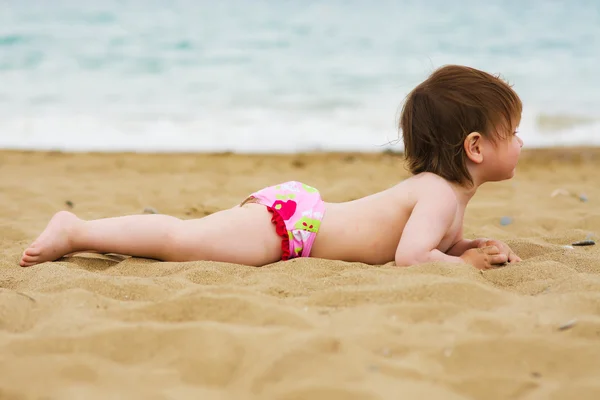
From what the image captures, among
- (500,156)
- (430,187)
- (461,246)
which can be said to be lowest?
(461,246)

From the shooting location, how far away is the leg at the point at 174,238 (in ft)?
9.40

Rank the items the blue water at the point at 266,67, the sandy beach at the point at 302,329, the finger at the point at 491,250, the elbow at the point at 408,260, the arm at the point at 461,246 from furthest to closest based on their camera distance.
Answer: the blue water at the point at 266,67
the arm at the point at 461,246
the finger at the point at 491,250
the elbow at the point at 408,260
the sandy beach at the point at 302,329

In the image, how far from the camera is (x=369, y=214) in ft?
9.55

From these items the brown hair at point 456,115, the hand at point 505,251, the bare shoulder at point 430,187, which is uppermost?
the brown hair at point 456,115

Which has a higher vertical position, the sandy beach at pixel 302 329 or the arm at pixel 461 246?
the sandy beach at pixel 302 329

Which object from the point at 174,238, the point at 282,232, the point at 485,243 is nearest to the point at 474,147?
the point at 485,243

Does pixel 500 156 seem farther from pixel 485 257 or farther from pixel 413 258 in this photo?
pixel 413 258

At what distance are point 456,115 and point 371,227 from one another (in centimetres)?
60

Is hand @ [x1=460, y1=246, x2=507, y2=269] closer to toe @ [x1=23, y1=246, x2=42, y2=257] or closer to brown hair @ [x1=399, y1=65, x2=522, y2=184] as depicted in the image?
brown hair @ [x1=399, y1=65, x2=522, y2=184]

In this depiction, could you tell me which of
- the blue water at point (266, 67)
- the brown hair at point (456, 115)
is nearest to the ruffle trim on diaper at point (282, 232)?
the brown hair at point (456, 115)

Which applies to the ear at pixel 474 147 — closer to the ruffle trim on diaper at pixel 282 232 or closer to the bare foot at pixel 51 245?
the ruffle trim on diaper at pixel 282 232

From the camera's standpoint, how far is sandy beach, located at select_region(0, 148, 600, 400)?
1576 mm

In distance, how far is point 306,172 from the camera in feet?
21.4

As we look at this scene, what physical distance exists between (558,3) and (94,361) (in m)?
15.5
